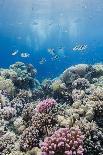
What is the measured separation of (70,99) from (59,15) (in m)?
50.3

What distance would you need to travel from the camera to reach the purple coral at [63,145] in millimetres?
5930

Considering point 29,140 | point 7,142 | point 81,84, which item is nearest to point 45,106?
point 29,140

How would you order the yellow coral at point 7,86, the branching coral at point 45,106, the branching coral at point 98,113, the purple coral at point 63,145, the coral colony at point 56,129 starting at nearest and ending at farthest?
the purple coral at point 63,145
the coral colony at point 56,129
the branching coral at point 98,113
the branching coral at point 45,106
the yellow coral at point 7,86

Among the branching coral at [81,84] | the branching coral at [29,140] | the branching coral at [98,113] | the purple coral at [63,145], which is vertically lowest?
the purple coral at [63,145]

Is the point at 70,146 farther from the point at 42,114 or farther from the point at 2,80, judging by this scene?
the point at 2,80

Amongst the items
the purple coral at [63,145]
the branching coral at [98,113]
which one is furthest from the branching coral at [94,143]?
the branching coral at [98,113]

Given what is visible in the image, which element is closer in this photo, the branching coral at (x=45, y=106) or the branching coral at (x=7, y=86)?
the branching coral at (x=45, y=106)

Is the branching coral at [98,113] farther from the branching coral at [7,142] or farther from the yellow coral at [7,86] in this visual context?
the yellow coral at [7,86]

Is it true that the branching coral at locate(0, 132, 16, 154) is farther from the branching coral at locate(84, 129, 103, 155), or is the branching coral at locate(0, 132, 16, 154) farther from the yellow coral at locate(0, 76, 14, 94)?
the yellow coral at locate(0, 76, 14, 94)

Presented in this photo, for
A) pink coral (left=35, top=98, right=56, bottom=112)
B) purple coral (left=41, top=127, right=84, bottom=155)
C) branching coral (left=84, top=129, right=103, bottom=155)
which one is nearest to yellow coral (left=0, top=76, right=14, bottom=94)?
pink coral (left=35, top=98, right=56, bottom=112)

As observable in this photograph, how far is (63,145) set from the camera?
596 centimetres

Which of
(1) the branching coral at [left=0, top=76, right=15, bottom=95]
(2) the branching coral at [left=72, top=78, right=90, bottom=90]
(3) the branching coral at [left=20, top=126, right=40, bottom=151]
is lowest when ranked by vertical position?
(3) the branching coral at [left=20, top=126, right=40, bottom=151]

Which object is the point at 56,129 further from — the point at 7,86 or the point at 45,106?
the point at 7,86

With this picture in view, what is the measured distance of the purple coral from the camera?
5.93 metres
